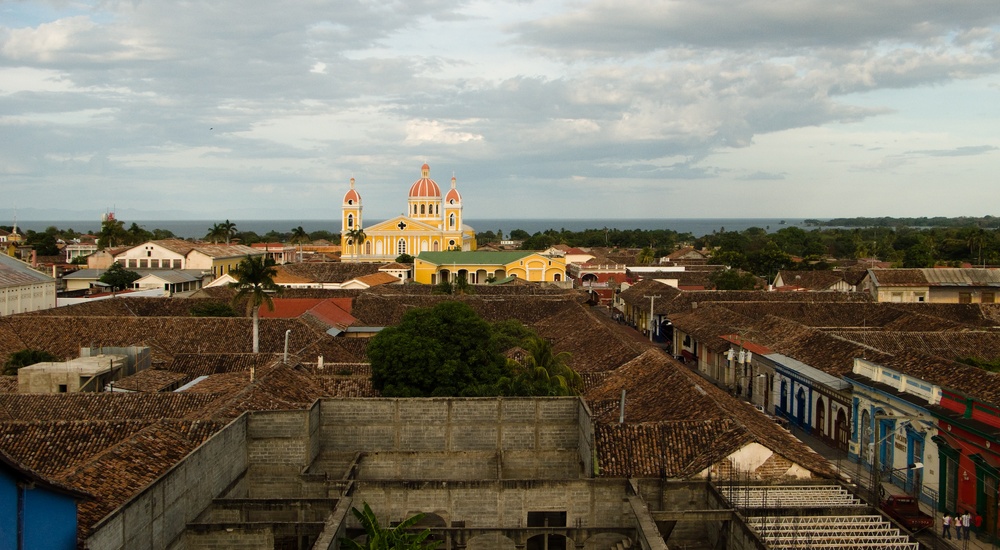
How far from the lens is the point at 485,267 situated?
3556 inches

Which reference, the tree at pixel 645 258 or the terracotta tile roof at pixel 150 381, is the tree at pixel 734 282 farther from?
the terracotta tile roof at pixel 150 381

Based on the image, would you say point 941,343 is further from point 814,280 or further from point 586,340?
point 814,280

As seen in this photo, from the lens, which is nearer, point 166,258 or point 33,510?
point 33,510

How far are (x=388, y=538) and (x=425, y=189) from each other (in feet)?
306

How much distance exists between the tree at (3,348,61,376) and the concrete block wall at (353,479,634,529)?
2042 centimetres

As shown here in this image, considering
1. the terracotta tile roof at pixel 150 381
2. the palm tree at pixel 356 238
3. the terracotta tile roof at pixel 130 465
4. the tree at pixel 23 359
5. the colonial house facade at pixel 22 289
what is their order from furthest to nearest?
the palm tree at pixel 356 238
the colonial house facade at pixel 22 289
the tree at pixel 23 359
the terracotta tile roof at pixel 150 381
the terracotta tile roof at pixel 130 465

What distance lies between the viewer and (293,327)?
40.8 metres

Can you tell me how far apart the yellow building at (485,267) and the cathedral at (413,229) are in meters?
10.9

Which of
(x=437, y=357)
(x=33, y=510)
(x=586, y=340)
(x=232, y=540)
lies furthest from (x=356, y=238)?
(x=33, y=510)

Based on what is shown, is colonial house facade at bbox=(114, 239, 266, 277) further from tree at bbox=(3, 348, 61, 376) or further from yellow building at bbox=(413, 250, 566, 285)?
tree at bbox=(3, 348, 61, 376)

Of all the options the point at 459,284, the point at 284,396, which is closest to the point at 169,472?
the point at 284,396

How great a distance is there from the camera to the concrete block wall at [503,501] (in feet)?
61.2

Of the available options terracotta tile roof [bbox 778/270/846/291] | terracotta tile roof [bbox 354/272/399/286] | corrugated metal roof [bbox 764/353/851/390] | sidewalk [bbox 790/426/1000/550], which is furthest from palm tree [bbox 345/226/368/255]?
sidewalk [bbox 790/426/1000/550]

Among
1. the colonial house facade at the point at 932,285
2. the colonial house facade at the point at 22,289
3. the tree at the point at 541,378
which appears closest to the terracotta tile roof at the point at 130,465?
the tree at the point at 541,378
